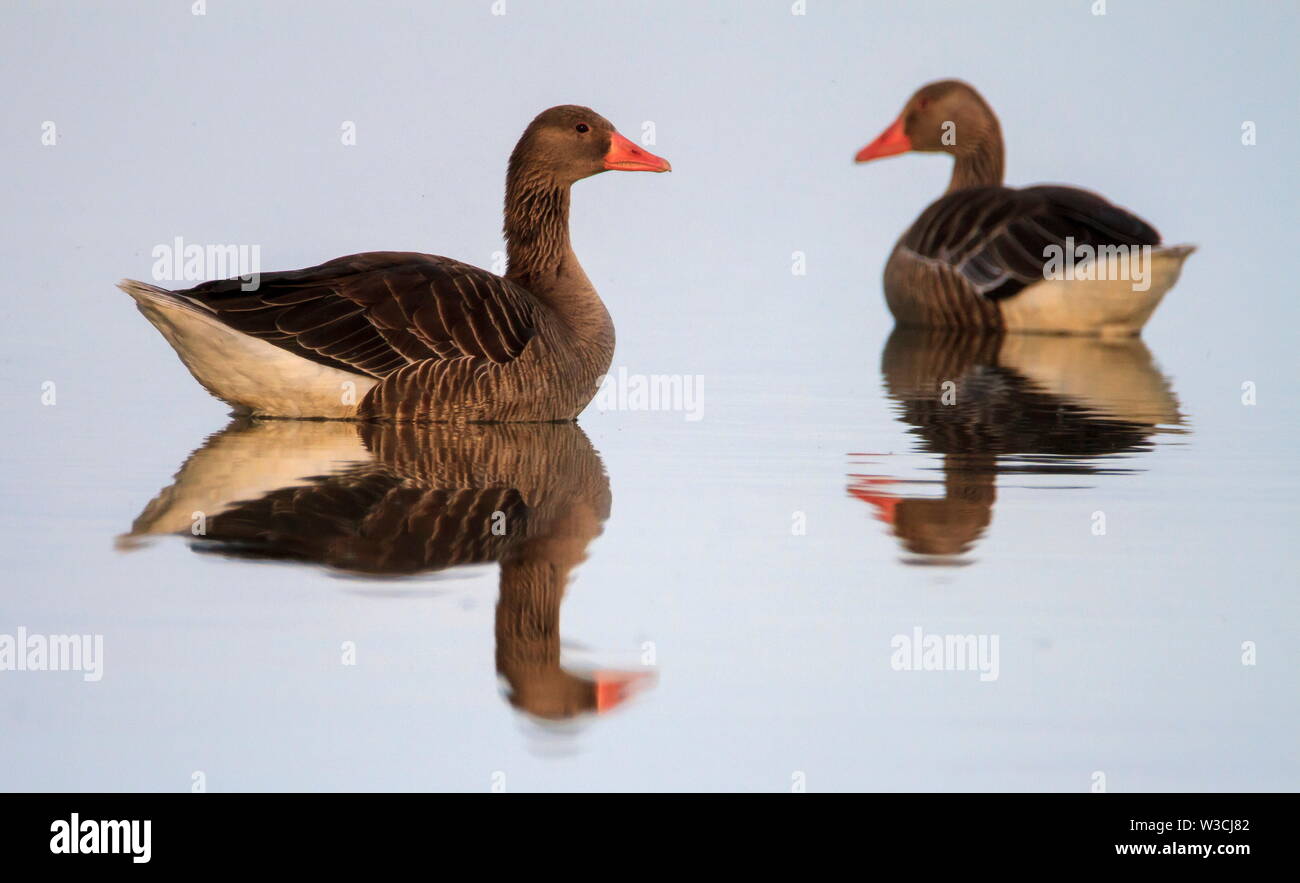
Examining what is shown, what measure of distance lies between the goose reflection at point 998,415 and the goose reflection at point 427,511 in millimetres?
1336

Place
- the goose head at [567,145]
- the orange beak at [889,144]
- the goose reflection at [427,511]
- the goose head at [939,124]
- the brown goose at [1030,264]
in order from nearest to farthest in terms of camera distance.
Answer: the goose reflection at [427,511]
the goose head at [567,145]
the brown goose at [1030,264]
the goose head at [939,124]
the orange beak at [889,144]

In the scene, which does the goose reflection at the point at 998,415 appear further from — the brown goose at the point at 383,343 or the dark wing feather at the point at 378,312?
the dark wing feather at the point at 378,312

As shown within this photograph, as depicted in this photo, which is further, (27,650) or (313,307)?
(313,307)

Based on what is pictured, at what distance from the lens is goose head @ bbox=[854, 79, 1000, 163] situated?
1931 centimetres

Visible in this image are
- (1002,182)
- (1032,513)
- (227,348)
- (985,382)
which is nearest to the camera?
(1032,513)

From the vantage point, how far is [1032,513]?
7805mm

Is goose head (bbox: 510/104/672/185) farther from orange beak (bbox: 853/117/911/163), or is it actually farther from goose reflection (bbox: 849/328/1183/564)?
orange beak (bbox: 853/117/911/163)

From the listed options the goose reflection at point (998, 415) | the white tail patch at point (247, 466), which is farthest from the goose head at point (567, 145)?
the goose reflection at point (998, 415)

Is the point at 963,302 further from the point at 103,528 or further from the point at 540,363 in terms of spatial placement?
the point at 103,528

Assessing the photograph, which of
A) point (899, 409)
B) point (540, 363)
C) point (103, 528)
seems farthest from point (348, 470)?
point (899, 409)

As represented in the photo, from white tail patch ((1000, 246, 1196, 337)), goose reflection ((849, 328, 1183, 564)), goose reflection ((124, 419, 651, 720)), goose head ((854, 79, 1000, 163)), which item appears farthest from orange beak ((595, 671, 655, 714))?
goose head ((854, 79, 1000, 163))

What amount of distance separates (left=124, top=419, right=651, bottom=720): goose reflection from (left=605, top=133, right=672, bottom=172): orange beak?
2.11 meters

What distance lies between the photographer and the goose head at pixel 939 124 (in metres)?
19.3

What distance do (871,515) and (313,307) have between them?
338 cm
